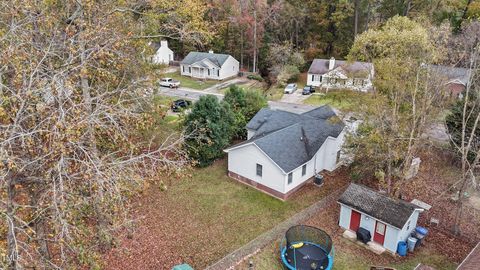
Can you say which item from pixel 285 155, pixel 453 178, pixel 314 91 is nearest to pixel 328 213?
pixel 285 155

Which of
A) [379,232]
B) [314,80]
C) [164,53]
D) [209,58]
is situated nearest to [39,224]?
[379,232]

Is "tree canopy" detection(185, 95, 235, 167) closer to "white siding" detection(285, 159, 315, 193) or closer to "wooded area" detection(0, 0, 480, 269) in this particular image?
"wooded area" detection(0, 0, 480, 269)

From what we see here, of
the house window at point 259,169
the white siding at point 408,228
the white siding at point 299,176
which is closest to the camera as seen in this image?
the white siding at point 408,228

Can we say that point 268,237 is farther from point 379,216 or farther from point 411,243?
point 411,243

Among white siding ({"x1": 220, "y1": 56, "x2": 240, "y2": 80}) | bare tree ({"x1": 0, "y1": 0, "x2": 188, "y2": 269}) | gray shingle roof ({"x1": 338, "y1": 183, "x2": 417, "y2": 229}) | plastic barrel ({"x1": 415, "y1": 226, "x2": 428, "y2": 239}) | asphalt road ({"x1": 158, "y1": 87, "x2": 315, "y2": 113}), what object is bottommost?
plastic barrel ({"x1": 415, "y1": 226, "x2": 428, "y2": 239})

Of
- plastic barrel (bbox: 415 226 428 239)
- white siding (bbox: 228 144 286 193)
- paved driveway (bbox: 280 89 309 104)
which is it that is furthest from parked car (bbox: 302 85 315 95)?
plastic barrel (bbox: 415 226 428 239)

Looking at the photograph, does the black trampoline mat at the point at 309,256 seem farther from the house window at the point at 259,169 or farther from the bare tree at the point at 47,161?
the bare tree at the point at 47,161

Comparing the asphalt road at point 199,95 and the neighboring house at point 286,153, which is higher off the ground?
the neighboring house at point 286,153

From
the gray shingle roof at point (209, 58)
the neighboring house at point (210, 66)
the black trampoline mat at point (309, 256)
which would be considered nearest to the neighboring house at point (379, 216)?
the black trampoline mat at point (309, 256)
